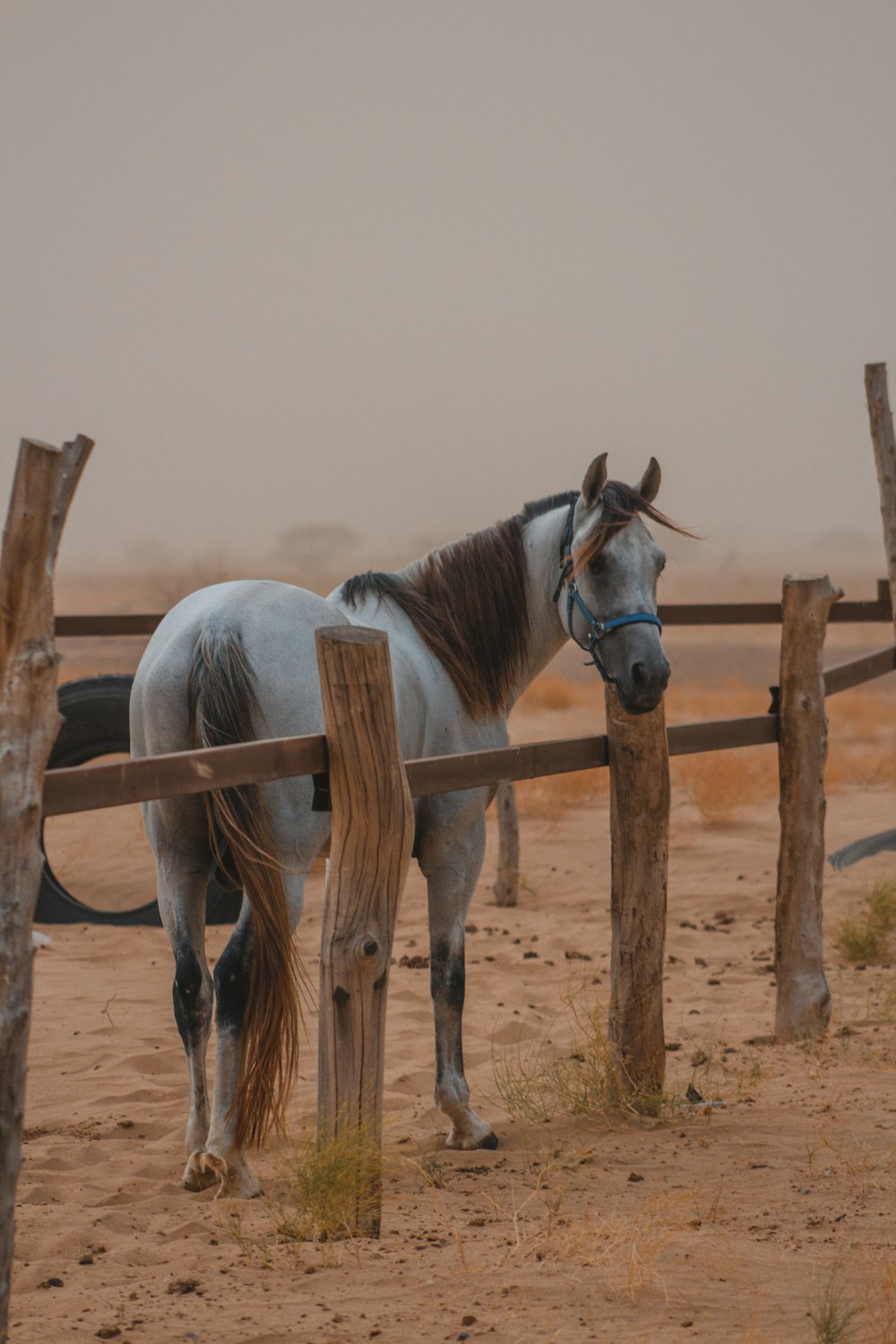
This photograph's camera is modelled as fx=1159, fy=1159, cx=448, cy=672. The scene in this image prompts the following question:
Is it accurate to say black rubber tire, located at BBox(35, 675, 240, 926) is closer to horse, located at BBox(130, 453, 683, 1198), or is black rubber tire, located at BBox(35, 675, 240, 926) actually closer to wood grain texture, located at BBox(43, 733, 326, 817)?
horse, located at BBox(130, 453, 683, 1198)

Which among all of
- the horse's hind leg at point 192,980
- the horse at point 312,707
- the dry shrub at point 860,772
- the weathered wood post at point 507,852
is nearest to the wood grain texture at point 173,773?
the horse at point 312,707

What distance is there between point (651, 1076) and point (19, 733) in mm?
2714

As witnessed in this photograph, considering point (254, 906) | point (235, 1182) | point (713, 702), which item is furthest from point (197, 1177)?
point (713, 702)

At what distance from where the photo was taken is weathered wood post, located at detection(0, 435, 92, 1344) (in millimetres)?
2006

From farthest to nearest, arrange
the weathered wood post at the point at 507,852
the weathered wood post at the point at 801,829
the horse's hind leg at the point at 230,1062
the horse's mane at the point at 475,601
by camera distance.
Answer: the weathered wood post at the point at 507,852 → the weathered wood post at the point at 801,829 → the horse's mane at the point at 475,601 → the horse's hind leg at the point at 230,1062

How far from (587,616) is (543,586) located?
33cm

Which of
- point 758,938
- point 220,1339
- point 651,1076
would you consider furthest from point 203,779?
point 758,938

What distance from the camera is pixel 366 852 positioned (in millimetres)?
2873

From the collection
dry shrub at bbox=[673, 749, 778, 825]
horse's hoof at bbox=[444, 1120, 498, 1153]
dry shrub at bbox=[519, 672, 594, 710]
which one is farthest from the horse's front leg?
dry shrub at bbox=[519, 672, 594, 710]

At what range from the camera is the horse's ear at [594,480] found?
12.2 feet

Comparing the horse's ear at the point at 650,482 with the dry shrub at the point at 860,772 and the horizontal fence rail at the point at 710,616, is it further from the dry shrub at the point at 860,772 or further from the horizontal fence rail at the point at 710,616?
the dry shrub at the point at 860,772

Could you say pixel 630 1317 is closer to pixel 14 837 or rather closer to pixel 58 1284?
pixel 58 1284

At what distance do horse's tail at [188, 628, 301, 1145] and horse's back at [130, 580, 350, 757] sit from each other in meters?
0.07

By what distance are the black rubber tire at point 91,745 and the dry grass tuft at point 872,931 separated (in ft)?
11.3
